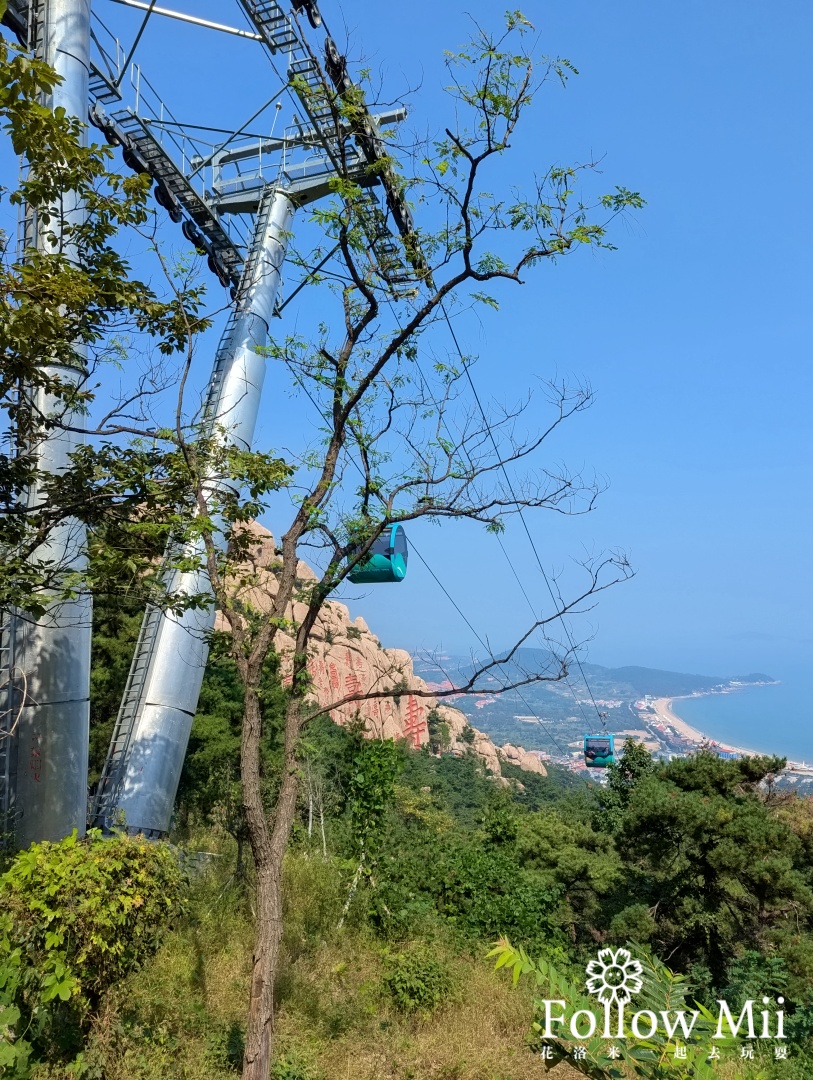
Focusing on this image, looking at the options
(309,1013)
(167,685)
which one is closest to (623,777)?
(167,685)

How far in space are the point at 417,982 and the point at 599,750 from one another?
1695 cm

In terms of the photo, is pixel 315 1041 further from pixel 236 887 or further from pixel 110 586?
pixel 110 586

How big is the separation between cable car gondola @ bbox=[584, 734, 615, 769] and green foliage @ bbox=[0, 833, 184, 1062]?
19.4 m

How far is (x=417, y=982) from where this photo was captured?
7309 mm

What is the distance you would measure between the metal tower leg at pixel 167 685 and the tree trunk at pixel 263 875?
2.87 metres

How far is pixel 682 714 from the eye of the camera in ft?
538

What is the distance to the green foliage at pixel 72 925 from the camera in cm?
429

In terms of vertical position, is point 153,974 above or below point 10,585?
below

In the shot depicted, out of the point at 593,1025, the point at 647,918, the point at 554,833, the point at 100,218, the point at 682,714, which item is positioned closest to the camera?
the point at 593,1025

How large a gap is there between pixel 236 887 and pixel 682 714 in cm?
16932

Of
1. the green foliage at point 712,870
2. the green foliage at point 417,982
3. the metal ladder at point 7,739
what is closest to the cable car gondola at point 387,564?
the metal ladder at point 7,739

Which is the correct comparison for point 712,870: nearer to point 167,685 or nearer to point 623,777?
point 167,685

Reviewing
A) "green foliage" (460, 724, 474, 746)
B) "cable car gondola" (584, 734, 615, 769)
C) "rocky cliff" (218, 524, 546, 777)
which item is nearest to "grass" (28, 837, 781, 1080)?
"cable car gondola" (584, 734, 615, 769)

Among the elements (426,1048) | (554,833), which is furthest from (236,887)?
(554,833)
